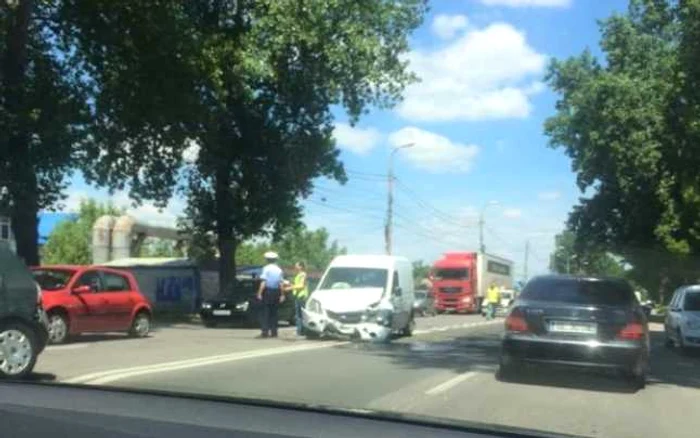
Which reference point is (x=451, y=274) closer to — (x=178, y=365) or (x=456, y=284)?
(x=456, y=284)

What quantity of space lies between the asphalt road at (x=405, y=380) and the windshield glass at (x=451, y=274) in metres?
36.9

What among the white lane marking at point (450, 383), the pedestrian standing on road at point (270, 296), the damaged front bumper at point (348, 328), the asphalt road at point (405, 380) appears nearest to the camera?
the asphalt road at point (405, 380)

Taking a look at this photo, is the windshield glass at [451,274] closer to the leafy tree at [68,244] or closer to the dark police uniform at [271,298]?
the leafy tree at [68,244]

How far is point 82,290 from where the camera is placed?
718 inches

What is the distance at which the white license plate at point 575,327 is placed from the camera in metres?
12.3

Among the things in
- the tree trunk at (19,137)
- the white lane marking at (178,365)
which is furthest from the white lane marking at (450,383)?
the tree trunk at (19,137)

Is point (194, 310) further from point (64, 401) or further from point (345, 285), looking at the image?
point (64, 401)

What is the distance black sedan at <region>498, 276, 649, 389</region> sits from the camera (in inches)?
482

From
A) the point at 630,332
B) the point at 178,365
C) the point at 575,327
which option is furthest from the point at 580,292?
the point at 178,365

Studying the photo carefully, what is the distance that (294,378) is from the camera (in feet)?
39.3

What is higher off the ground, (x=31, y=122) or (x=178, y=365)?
(x=31, y=122)

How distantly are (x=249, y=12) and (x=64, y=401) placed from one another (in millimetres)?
27172

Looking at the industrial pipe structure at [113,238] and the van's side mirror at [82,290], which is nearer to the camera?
the van's side mirror at [82,290]

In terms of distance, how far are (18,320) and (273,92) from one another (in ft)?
70.0
